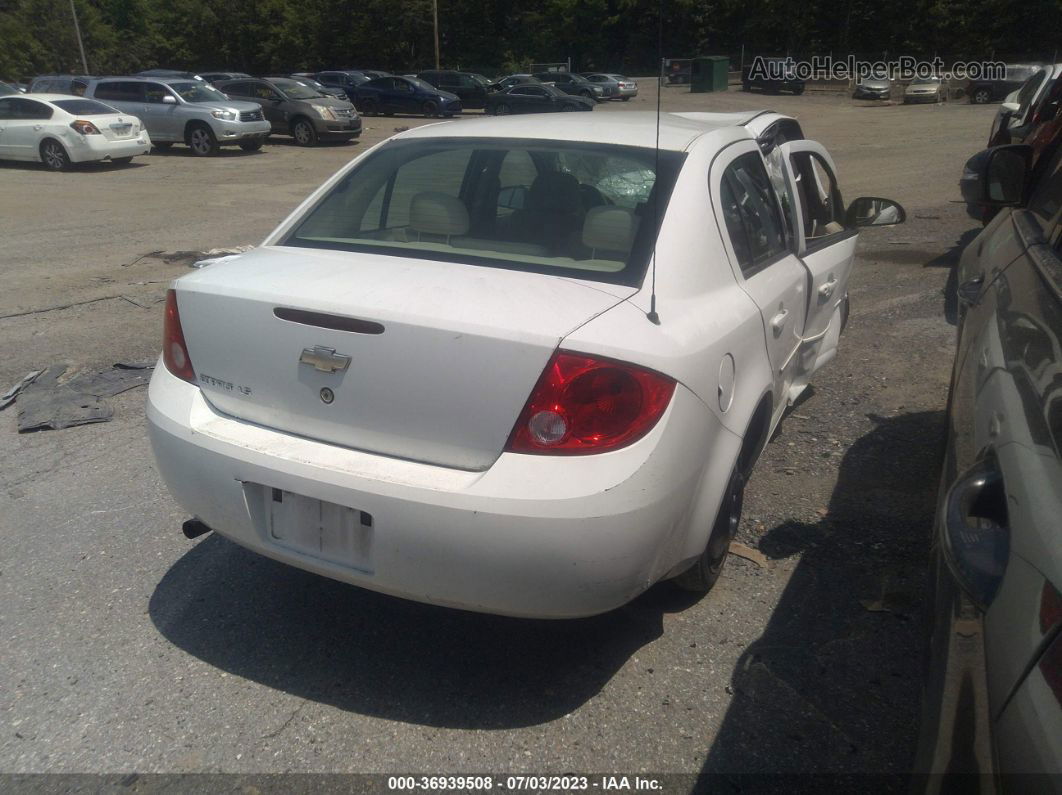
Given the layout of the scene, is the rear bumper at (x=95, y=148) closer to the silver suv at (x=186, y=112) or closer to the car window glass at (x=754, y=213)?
the silver suv at (x=186, y=112)

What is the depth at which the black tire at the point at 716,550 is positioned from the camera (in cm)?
317

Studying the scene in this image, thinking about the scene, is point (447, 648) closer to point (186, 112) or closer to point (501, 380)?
point (501, 380)

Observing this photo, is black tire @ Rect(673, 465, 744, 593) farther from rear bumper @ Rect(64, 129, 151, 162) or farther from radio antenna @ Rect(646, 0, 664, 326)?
rear bumper @ Rect(64, 129, 151, 162)

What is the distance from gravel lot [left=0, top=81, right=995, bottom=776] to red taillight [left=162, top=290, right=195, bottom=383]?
91cm

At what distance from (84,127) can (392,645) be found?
17.8 metres

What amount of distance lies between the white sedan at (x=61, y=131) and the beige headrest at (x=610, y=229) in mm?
17527

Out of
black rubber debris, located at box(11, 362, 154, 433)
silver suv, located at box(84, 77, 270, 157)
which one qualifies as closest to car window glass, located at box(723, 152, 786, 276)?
black rubber debris, located at box(11, 362, 154, 433)

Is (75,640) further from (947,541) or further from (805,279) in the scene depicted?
(805,279)

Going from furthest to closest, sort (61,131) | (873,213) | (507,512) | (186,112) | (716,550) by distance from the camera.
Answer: (186,112)
(61,131)
(873,213)
(716,550)
(507,512)

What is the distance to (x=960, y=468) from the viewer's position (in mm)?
2334

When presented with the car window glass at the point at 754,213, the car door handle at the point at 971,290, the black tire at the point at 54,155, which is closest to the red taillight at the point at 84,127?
the black tire at the point at 54,155

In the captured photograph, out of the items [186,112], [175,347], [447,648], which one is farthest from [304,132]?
[447,648]

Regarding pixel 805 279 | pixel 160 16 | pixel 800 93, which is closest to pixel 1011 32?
pixel 800 93

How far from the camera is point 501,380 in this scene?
2455 millimetres
